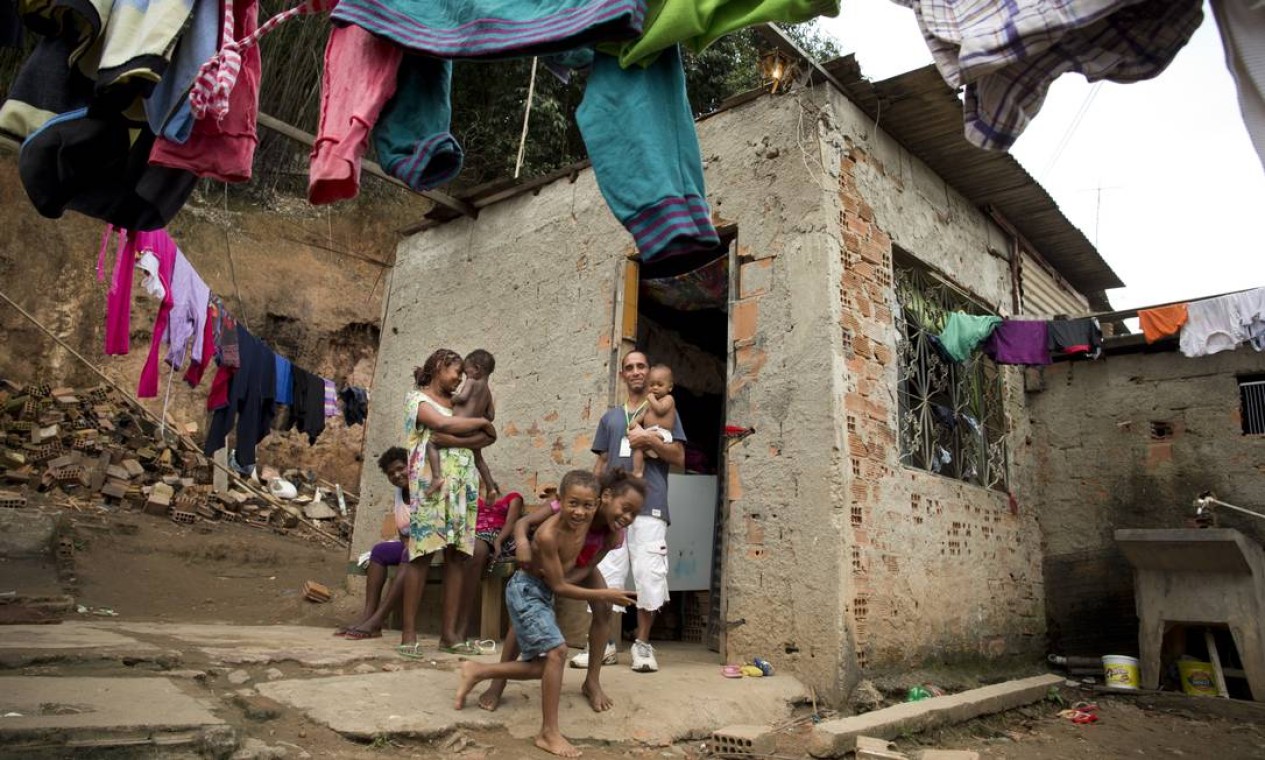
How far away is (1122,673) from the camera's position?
6.05 m

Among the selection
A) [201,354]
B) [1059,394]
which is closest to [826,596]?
[1059,394]

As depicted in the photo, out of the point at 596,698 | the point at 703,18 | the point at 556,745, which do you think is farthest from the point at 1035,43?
the point at 596,698

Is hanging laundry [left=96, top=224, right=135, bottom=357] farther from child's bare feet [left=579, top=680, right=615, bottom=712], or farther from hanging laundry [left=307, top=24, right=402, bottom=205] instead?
child's bare feet [left=579, top=680, right=615, bottom=712]

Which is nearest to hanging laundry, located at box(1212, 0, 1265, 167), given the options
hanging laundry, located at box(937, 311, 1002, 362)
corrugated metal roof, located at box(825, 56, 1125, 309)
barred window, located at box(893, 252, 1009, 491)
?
corrugated metal roof, located at box(825, 56, 1125, 309)

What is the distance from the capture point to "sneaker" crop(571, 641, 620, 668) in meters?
4.40

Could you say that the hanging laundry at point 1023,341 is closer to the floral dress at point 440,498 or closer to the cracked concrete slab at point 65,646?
the floral dress at point 440,498

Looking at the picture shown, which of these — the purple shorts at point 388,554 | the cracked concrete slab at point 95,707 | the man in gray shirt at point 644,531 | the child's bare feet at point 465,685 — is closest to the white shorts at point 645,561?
the man in gray shirt at point 644,531

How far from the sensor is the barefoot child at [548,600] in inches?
133

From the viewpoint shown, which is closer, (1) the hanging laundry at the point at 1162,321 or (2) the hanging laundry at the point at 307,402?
(1) the hanging laundry at the point at 1162,321

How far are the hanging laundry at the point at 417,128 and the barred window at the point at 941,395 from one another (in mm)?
3820

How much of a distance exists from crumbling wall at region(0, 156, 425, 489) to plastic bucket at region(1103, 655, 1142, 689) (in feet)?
45.1

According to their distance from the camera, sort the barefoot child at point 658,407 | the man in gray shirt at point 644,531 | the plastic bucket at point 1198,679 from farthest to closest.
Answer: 1. the plastic bucket at point 1198,679
2. the barefoot child at point 658,407
3. the man in gray shirt at point 644,531

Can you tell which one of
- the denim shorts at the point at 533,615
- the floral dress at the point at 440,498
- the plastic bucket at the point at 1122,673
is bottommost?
the plastic bucket at the point at 1122,673

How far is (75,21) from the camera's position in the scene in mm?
2844
